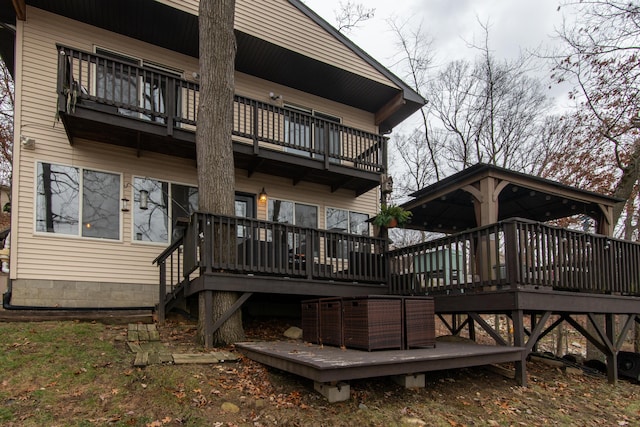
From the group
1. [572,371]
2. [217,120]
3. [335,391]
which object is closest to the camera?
[335,391]

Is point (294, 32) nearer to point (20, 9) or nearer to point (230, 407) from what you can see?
point (20, 9)

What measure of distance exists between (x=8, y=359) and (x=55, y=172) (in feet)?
14.9

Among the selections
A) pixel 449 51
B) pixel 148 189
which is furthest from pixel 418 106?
pixel 449 51

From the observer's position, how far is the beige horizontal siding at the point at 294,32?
33.1 feet

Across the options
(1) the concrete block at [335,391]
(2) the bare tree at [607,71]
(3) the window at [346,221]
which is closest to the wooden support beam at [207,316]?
(1) the concrete block at [335,391]

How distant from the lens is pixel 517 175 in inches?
313

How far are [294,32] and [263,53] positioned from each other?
959mm

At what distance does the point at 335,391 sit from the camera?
4.43 m

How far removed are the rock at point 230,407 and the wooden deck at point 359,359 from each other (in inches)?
26.7

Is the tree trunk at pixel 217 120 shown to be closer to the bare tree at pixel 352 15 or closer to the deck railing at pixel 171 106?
the deck railing at pixel 171 106

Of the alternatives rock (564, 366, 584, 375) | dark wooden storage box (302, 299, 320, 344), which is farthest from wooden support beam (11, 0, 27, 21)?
rock (564, 366, 584, 375)

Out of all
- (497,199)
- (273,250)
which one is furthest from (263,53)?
(497,199)

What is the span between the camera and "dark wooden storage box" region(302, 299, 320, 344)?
246 inches

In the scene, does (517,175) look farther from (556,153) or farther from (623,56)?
(556,153)
